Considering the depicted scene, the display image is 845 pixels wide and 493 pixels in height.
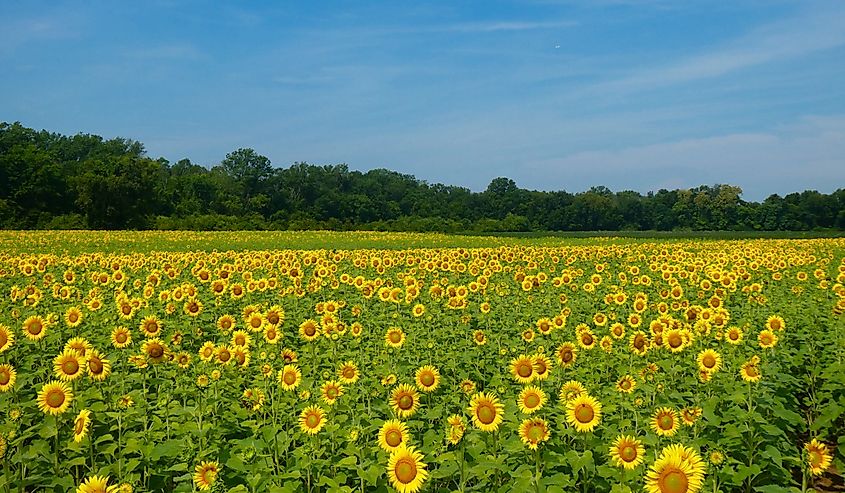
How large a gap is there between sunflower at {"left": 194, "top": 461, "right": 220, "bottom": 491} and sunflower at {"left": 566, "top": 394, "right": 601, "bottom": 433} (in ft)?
6.35

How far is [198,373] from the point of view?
5.14 meters

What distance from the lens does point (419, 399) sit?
5.52m

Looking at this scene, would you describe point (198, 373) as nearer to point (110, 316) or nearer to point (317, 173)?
point (110, 316)

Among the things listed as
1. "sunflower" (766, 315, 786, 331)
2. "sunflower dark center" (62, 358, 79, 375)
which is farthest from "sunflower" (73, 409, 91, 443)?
"sunflower" (766, 315, 786, 331)

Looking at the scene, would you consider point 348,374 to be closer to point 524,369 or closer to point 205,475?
point 524,369

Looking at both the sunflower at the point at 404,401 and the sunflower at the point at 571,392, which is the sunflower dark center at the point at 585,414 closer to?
the sunflower at the point at 571,392

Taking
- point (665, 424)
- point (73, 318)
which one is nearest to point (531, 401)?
point (665, 424)

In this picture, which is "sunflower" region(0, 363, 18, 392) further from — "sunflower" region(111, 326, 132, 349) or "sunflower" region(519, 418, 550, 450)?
"sunflower" region(519, 418, 550, 450)

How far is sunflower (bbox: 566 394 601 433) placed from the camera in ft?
12.2

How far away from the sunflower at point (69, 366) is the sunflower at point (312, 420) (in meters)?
1.62

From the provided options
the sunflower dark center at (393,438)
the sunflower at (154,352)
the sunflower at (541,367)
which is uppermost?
the sunflower at (541,367)

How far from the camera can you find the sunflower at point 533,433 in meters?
3.47

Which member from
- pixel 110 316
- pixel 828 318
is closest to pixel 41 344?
pixel 110 316

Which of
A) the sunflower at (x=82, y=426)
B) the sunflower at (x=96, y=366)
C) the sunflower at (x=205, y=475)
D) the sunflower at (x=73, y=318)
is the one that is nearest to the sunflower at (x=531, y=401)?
the sunflower at (x=205, y=475)
